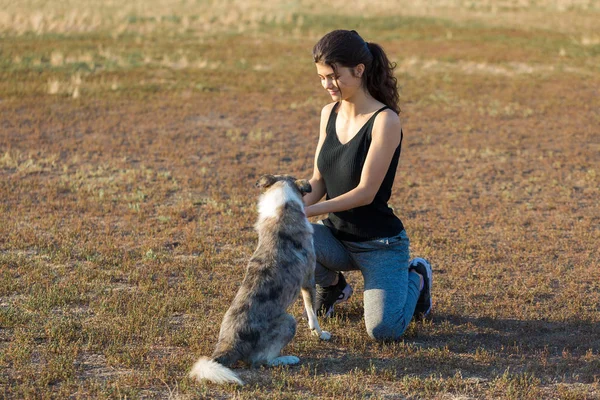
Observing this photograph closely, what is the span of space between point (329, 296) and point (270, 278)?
1428 millimetres

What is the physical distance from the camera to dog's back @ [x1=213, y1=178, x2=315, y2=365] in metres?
5.73

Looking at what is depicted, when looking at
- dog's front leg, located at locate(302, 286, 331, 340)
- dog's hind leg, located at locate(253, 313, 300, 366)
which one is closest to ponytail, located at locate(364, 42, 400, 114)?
dog's front leg, located at locate(302, 286, 331, 340)

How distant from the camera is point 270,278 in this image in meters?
→ 5.96

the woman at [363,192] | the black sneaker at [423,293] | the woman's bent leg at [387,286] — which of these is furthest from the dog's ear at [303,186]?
the black sneaker at [423,293]

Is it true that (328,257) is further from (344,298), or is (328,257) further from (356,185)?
(356,185)

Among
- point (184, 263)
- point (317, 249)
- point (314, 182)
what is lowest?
point (184, 263)

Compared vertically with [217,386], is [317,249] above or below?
above

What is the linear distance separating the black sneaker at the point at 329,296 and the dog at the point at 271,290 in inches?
24.5

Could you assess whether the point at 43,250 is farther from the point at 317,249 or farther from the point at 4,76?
the point at 4,76

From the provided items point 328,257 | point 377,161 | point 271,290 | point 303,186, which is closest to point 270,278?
point 271,290

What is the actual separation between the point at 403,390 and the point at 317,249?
1652mm

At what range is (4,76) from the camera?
21469 mm

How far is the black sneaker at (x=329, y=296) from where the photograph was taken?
23.8 ft

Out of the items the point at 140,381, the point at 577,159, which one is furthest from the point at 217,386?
the point at 577,159
